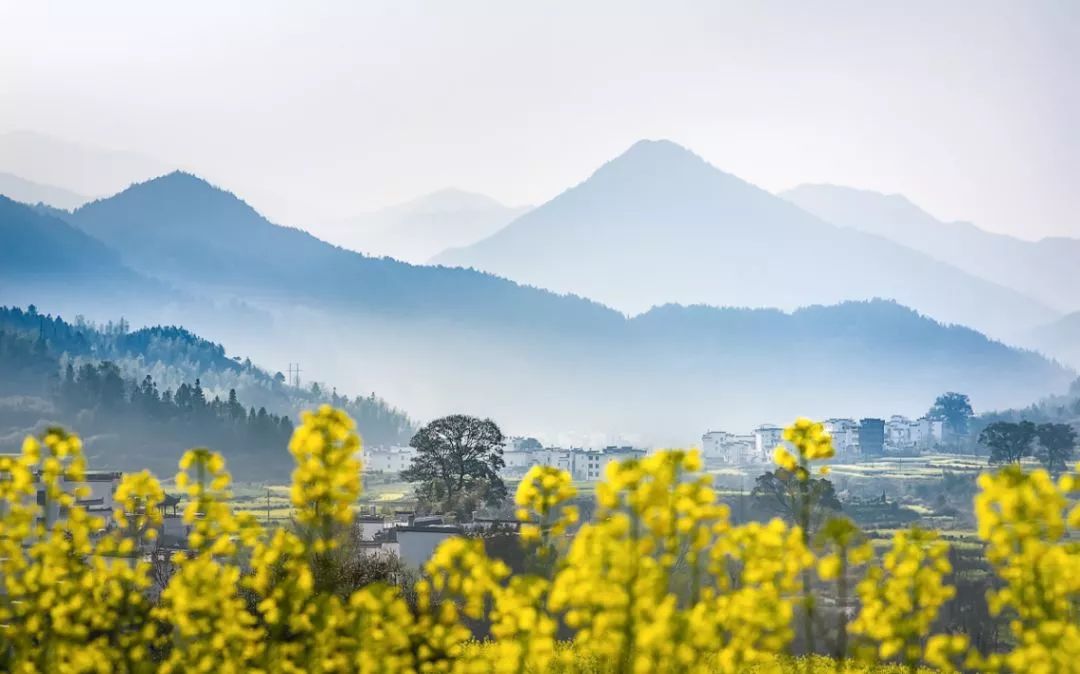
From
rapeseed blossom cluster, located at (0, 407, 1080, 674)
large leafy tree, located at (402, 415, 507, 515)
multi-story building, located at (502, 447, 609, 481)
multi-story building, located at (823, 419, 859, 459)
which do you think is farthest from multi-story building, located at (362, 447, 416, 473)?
rapeseed blossom cluster, located at (0, 407, 1080, 674)

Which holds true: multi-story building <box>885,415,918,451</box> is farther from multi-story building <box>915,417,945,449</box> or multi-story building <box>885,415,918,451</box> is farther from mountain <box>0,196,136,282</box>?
mountain <box>0,196,136,282</box>

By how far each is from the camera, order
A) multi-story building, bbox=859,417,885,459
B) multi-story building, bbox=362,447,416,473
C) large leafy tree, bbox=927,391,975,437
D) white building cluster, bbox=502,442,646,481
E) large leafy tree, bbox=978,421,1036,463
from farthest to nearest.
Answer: large leafy tree, bbox=927,391,975,437
multi-story building, bbox=859,417,885,459
multi-story building, bbox=362,447,416,473
white building cluster, bbox=502,442,646,481
large leafy tree, bbox=978,421,1036,463

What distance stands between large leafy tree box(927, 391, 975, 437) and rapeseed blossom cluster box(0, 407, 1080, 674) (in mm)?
116010

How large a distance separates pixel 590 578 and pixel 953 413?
12034 cm

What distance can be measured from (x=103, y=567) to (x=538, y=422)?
189275mm

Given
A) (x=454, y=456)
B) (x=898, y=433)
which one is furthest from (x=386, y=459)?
(x=454, y=456)

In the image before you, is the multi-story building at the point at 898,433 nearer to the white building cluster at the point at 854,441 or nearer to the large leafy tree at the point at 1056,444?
the white building cluster at the point at 854,441

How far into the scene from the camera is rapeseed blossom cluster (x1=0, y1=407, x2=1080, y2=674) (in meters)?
4.96

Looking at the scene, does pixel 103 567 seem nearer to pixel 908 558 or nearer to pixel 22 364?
pixel 908 558

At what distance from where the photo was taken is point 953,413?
11875 cm

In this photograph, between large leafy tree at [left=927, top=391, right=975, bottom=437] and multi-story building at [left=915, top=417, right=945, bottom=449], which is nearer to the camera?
multi-story building at [left=915, top=417, right=945, bottom=449]

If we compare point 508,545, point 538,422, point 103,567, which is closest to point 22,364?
point 508,545

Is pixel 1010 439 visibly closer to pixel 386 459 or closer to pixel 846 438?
pixel 846 438

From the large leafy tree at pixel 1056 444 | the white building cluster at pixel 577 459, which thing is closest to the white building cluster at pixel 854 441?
the white building cluster at pixel 577 459
